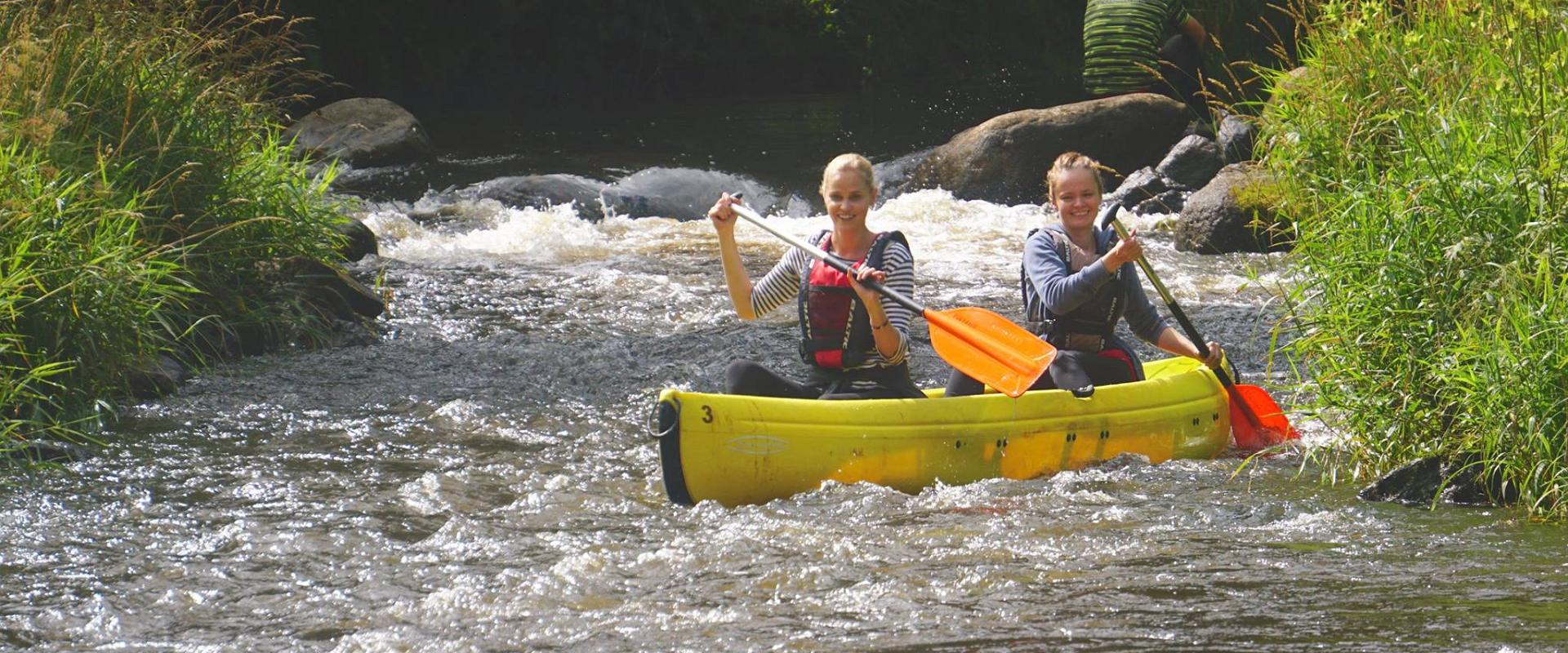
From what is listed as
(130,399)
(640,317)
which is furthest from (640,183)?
(130,399)

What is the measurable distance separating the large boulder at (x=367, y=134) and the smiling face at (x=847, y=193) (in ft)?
24.2

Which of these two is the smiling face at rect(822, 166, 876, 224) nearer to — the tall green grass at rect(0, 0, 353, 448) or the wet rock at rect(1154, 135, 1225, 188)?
the tall green grass at rect(0, 0, 353, 448)

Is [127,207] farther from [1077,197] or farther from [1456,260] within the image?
[1456,260]

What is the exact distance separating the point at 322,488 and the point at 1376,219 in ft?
9.35

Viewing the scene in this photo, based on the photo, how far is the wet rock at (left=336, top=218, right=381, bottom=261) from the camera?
797 centimetres

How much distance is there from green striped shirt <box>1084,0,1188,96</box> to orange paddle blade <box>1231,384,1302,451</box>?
744cm

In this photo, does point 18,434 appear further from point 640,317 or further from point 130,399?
point 640,317

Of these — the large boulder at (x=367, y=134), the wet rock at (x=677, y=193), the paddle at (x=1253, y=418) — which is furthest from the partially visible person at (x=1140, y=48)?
the paddle at (x=1253, y=418)

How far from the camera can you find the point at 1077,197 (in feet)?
14.7

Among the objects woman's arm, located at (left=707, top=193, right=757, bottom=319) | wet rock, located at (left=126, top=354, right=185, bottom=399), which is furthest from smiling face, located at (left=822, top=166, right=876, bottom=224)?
wet rock, located at (left=126, top=354, right=185, bottom=399)

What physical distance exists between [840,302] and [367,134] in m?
7.99

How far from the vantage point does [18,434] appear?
4605 millimetres

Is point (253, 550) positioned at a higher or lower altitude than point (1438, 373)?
lower

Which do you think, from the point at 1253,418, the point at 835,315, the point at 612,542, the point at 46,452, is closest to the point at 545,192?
the point at 46,452
